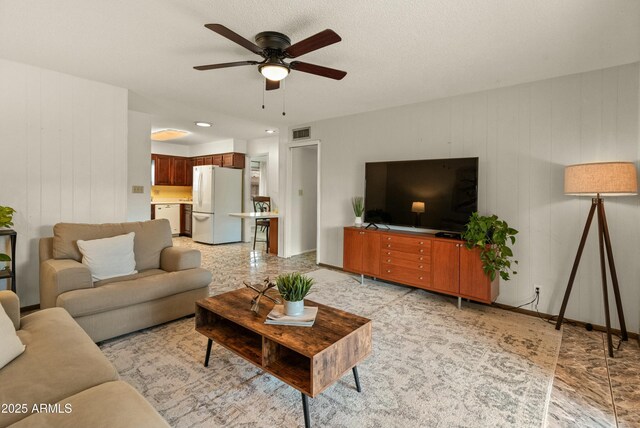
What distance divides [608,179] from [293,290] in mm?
2644

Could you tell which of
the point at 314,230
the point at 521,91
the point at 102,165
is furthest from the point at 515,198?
the point at 102,165

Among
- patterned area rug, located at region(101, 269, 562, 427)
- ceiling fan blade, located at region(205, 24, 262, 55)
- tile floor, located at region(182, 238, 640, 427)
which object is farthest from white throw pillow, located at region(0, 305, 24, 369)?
tile floor, located at region(182, 238, 640, 427)

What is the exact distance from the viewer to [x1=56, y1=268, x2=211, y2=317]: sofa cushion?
2.26 metres

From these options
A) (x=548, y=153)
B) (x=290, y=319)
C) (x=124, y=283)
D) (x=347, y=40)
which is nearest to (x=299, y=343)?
(x=290, y=319)

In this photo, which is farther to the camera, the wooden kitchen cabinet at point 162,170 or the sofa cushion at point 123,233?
the wooden kitchen cabinet at point 162,170

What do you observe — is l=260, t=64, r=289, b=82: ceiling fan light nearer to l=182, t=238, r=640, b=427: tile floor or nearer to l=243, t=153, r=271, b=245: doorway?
l=182, t=238, r=640, b=427: tile floor

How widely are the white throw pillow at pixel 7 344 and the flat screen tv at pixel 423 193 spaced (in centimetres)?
361

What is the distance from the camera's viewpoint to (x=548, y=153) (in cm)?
312

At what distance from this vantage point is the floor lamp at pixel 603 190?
7.99 ft

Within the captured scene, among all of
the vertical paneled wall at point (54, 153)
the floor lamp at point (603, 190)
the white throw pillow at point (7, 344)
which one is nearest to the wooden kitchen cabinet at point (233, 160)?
the vertical paneled wall at point (54, 153)

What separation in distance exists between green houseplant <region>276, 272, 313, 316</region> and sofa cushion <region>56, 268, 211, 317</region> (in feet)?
4.55

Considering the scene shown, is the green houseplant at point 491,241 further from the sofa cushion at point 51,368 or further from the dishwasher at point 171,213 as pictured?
the dishwasher at point 171,213

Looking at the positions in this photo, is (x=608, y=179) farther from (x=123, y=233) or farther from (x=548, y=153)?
(x=123, y=233)

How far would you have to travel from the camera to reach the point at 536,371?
2156mm
